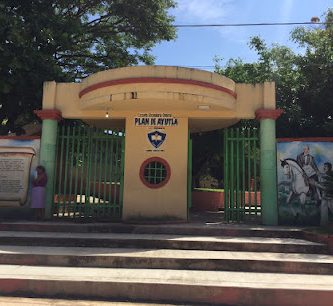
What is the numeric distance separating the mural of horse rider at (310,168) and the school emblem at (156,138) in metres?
3.62

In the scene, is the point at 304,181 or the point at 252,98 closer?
the point at 304,181

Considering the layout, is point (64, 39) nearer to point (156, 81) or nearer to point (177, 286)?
point (156, 81)

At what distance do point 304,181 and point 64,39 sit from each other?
9349 mm

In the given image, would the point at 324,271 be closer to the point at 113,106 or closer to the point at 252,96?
the point at 252,96

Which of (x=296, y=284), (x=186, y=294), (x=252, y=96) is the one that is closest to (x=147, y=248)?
(x=186, y=294)

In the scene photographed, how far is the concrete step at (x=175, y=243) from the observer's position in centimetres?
804

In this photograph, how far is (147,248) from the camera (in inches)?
319

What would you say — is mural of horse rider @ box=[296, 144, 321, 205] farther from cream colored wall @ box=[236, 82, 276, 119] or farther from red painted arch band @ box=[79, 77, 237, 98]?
red painted arch band @ box=[79, 77, 237, 98]

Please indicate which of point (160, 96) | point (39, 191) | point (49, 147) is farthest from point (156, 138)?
point (39, 191)

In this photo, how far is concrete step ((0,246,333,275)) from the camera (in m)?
7.02

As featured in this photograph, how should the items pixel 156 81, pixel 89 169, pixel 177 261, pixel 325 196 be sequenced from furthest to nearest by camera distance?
1. pixel 89 169
2. pixel 325 196
3. pixel 156 81
4. pixel 177 261

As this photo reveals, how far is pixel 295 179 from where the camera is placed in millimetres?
10859

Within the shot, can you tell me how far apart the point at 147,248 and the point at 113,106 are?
433cm

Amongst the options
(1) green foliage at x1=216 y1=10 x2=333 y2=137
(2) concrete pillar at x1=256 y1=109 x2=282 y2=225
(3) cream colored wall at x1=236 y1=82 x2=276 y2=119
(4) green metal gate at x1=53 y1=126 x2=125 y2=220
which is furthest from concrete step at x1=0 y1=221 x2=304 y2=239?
(1) green foliage at x1=216 y1=10 x2=333 y2=137
